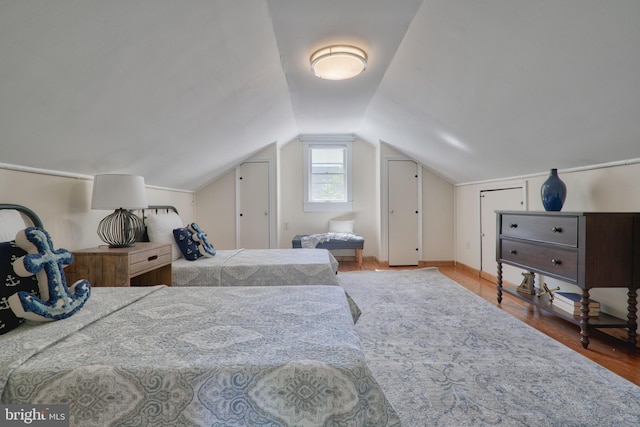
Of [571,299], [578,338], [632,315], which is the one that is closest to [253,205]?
[571,299]

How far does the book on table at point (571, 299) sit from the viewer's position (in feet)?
7.56

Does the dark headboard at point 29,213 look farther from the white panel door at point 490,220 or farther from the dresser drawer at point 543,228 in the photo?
the white panel door at point 490,220

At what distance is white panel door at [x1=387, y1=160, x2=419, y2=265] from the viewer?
16.8 feet

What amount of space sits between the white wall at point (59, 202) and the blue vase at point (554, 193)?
382 centimetres

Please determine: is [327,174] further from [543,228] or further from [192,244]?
[543,228]

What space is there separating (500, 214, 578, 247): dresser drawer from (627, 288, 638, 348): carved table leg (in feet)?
1.64

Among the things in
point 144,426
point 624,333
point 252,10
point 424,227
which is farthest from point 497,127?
point 144,426

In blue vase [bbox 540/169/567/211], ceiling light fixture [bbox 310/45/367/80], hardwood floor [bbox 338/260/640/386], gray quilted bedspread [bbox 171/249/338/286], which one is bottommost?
hardwood floor [bbox 338/260/640/386]

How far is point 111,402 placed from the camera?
86 centimetres

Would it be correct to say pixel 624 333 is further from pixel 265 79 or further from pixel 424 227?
pixel 265 79

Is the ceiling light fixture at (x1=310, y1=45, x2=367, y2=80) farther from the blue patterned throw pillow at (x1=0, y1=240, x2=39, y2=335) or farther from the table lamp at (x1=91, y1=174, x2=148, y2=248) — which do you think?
the blue patterned throw pillow at (x1=0, y1=240, x2=39, y2=335)

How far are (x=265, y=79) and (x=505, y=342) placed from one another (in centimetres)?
295

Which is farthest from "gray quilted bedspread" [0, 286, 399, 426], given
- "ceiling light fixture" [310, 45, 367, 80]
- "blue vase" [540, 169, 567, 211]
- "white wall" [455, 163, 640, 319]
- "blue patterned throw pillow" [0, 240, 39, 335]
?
"white wall" [455, 163, 640, 319]

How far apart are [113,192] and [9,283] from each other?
47.4 inches
